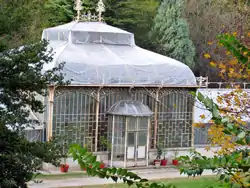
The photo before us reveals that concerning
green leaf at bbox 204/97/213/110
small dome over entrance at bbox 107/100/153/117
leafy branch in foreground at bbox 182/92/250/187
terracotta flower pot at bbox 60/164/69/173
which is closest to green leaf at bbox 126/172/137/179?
leafy branch in foreground at bbox 182/92/250/187

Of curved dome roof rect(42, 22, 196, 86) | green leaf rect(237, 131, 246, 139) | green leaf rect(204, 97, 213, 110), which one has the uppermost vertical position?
curved dome roof rect(42, 22, 196, 86)

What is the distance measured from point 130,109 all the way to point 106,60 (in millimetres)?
2133

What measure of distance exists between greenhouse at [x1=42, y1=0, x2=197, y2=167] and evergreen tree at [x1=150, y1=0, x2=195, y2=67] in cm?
1264

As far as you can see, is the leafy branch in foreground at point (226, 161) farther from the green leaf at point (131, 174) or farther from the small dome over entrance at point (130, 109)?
the small dome over entrance at point (130, 109)

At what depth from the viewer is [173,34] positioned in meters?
36.2

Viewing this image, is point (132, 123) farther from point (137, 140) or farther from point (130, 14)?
point (130, 14)

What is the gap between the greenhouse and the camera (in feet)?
66.9

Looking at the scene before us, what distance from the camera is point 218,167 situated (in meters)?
2.21

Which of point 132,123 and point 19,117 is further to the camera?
point 132,123

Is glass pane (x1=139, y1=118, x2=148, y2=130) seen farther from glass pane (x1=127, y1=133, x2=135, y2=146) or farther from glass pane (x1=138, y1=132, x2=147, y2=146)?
glass pane (x1=127, y1=133, x2=135, y2=146)

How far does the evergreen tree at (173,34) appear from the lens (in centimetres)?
3584

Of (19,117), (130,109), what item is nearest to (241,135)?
(19,117)

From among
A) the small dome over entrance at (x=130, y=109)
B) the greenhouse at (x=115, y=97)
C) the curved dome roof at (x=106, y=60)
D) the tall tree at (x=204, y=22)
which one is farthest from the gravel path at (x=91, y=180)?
the tall tree at (x=204, y=22)

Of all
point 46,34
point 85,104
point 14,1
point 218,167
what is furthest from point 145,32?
point 218,167
